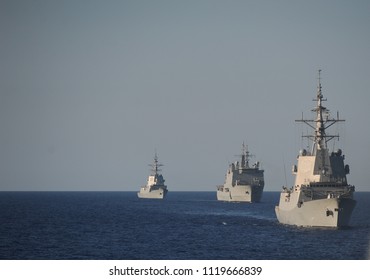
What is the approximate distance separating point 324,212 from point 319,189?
2.25 metres

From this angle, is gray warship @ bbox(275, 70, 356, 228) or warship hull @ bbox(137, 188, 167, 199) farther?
warship hull @ bbox(137, 188, 167, 199)

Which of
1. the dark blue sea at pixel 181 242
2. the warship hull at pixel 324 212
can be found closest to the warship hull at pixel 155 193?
the dark blue sea at pixel 181 242

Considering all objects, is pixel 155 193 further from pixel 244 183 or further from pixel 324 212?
pixel 324 212

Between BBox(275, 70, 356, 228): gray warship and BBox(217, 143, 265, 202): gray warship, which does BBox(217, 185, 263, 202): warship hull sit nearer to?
BBox(217, 143, 265, 202): gray warship

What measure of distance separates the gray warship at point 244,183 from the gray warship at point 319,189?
57297 mm

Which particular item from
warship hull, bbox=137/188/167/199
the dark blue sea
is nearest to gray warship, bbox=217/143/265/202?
warship hull, bbox=137/188/167/199

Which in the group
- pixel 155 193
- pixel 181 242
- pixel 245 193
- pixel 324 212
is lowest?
pixel 181 242

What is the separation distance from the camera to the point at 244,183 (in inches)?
4670

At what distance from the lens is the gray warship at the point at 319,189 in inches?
1956

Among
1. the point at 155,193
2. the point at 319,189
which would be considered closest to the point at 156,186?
the point at 155,193

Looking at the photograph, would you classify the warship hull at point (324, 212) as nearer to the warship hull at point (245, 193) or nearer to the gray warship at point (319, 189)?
the gray warship at point (319, 189)

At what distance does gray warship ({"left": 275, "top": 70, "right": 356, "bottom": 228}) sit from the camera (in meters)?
49.7

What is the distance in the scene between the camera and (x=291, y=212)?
175 ft
